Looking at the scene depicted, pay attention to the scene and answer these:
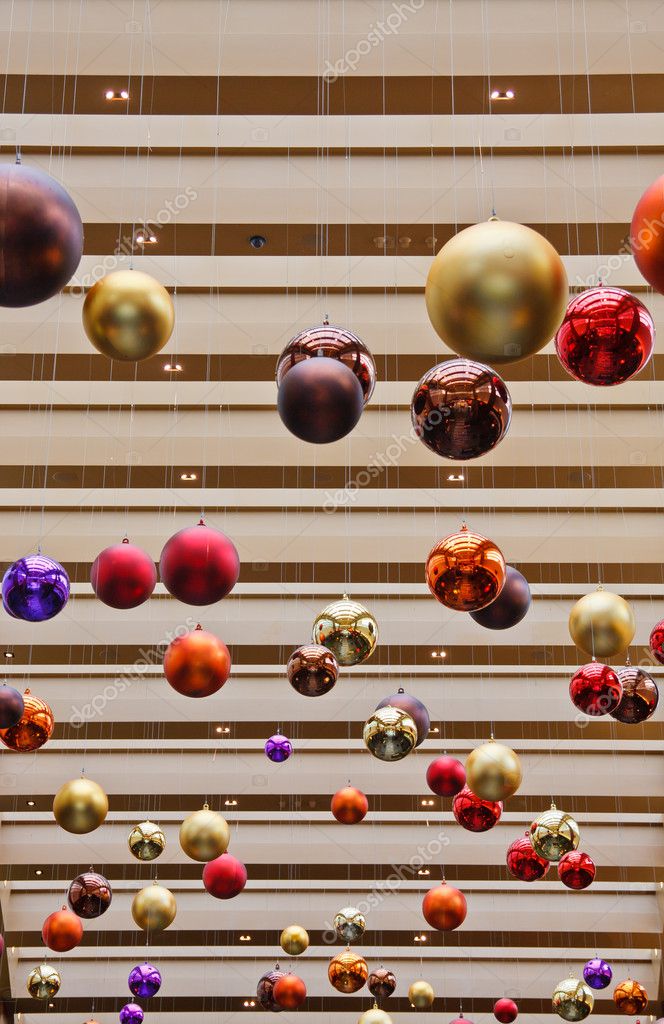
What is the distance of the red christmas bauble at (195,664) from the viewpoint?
719 cm

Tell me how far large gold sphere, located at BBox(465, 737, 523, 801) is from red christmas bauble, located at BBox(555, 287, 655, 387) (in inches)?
174

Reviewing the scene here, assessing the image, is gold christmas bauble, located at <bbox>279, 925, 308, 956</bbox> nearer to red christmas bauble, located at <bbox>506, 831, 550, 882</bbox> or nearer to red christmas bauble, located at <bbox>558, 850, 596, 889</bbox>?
red christmas bauble, located at <bbox>506, 831, 550, 882</bbox>

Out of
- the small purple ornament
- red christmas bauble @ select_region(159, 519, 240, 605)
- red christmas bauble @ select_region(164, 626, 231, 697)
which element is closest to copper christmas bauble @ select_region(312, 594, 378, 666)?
red christmas bauble @ select_region(164, 626, 231, 697)

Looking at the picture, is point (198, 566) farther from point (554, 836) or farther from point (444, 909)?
point (444, 909)

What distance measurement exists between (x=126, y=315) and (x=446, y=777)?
5.76 meters

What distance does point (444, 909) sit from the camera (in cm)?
1046

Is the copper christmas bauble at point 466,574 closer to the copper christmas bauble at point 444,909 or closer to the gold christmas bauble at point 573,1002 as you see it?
the copper christmas bauble at point 444,909

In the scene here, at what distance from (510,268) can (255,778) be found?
14137mm

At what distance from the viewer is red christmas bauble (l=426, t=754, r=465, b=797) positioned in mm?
9992

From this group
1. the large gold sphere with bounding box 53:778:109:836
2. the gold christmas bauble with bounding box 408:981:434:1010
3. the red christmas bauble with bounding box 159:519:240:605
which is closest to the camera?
the red christmas bauble with bounding box 159:519:240:605

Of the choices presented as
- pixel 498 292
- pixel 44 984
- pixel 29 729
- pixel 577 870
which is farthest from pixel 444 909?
pixel 498 292

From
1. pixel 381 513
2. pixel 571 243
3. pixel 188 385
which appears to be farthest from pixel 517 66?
pixel 381 513

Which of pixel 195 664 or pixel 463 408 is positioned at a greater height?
pixel 463 408

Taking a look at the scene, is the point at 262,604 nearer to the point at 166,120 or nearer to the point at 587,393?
the point at 587,393
